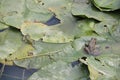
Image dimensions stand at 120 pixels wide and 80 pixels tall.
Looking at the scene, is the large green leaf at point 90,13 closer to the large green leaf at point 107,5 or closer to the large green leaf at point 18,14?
the large green leaf at point 107,5

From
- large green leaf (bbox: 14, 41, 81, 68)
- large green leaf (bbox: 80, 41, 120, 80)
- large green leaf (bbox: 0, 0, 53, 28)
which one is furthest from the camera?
large green leaf (bbox: 0, 0, 53, 28)

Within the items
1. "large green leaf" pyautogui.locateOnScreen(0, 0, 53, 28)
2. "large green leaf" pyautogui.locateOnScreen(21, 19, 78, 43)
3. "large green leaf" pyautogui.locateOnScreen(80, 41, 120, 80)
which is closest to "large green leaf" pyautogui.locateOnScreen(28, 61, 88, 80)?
"large green leaf" pyautogui.locateOnScreen(80, 41, 120, 80)

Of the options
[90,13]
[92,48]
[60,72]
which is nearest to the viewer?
[60,72]

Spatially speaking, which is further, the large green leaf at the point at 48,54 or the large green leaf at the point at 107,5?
the large green leaf at the point at 107,5

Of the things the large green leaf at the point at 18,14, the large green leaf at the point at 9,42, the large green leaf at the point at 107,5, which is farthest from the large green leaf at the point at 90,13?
the large green leaf at the point at 9,42

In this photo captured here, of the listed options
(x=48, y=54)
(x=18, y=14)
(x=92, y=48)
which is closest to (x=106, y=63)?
(x=92, y=48)

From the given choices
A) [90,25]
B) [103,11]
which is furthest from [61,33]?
[103,11]

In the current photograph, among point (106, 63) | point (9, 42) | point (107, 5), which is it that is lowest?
point (9, 42)

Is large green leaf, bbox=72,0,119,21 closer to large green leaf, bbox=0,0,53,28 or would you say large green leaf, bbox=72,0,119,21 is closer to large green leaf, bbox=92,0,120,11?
large green leaf, bbox=92,0,120,11

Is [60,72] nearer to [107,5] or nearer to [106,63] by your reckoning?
[106,63]
